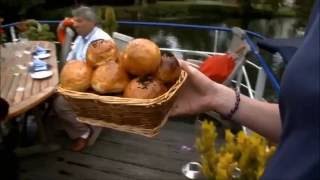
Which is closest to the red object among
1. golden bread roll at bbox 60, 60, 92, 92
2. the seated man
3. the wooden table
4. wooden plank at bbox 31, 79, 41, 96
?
the seated man

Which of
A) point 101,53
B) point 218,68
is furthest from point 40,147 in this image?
point 101,53

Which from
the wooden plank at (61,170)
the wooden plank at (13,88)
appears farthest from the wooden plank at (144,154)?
the wooden plank at (13,88)

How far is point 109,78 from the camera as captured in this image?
38.1 inches

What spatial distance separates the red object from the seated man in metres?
0.77

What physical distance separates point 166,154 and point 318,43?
2422 millimetres

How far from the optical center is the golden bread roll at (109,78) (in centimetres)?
99

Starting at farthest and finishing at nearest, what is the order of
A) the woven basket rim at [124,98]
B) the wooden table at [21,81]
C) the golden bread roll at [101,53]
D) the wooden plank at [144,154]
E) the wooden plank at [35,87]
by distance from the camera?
the wooden plank at [144,154]
the wooden plank at [35,87]
the wooden table at [21,81]
the golden bread roll at [101,53]
the woven basket rim at [124,98]

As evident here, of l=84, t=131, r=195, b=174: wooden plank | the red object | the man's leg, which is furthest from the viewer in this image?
the red object

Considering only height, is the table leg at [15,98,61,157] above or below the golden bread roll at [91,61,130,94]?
below

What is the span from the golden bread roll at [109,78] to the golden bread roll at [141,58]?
0.07 ft

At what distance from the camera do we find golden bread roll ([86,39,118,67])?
41.8 inches

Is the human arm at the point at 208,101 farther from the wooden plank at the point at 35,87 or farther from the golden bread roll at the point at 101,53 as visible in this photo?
the wooden plank at the point at 35,87

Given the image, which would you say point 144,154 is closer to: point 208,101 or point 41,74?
point 41,74

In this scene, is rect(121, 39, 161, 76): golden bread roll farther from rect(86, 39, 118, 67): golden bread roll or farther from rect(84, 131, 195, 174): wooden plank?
rect(84, 131, 195, 174): wooden plank
